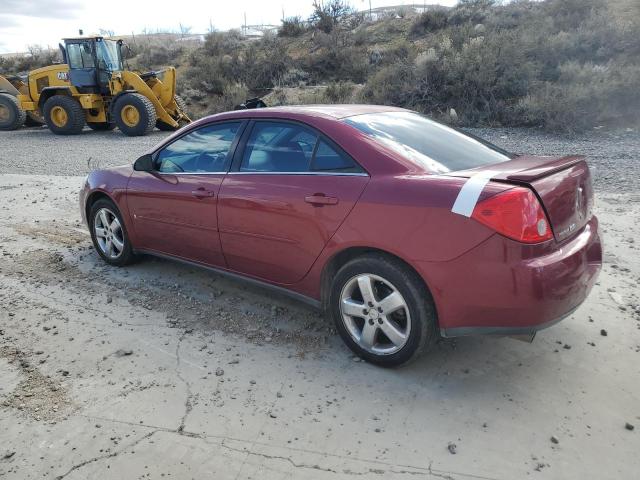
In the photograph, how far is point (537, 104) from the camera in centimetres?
1181

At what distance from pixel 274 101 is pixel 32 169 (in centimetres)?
927

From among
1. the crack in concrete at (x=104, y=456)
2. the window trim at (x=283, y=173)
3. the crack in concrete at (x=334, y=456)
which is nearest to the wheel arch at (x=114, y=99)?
the window trim at (x=283, y=173)

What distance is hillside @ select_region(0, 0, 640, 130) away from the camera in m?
11.9

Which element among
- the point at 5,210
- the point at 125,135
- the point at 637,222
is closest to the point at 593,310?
the point at 637,222

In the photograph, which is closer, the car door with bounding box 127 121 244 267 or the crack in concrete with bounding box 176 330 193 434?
the crack in concrete with bounding box 176 330 193 434

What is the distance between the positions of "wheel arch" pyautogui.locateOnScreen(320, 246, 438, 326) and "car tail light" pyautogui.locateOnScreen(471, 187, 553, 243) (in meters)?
0.49

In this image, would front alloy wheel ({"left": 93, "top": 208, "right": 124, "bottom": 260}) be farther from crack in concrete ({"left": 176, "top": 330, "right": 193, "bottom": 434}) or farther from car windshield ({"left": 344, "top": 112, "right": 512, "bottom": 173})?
car windshield ({"left": 344, "top": 112, "right": 512, "bottom": 173})

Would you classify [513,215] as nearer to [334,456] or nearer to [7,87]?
[334,456]

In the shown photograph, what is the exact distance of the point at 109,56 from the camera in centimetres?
1584

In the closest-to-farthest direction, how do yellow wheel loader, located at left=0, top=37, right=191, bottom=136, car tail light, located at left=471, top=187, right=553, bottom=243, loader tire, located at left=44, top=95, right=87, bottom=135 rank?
car tail light, located at left=471, top=187, right=553, bottom=243
yellow wheel loader, located at left=0, top=37, right=191, bottom=136
loader tire, located at left=44, top=95, right=87, bottom=135

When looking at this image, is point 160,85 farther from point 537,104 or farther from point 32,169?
point 537,104

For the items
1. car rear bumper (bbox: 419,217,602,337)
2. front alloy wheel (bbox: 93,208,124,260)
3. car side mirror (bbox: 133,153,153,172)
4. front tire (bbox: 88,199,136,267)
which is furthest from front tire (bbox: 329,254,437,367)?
front alloy wheel (bbox: 93,208,124,260)

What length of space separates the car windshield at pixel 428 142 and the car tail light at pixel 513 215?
0.51 metres

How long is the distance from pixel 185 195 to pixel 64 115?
48.7ft
